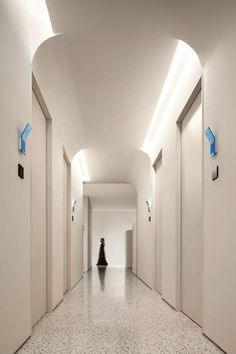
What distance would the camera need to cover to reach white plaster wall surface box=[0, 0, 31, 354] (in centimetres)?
358

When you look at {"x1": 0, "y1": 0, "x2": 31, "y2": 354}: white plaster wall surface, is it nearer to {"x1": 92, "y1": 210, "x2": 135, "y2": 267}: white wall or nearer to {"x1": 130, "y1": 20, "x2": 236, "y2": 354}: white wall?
{"x1": 130, "y1": 20, "x2": 236, "y2": 354}: white wall

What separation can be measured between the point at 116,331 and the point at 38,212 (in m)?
2.00

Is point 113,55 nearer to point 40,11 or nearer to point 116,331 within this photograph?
point 40,11

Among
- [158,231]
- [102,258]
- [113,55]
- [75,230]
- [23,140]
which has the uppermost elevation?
[113,55]

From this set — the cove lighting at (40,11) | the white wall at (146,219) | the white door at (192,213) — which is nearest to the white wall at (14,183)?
the cove lighting at (40,11)

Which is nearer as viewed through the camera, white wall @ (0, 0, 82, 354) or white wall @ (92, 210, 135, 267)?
white wall @ (0, 0, 82, 354)

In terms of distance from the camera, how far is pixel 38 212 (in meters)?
6.12

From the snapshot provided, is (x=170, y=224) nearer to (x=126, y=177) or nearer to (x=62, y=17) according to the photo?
(x=62, y=17)

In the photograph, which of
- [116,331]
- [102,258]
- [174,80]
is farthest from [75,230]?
[102,258]

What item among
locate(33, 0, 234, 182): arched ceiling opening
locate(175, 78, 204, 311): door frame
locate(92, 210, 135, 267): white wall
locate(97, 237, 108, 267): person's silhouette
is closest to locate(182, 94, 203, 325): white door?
locate(175, 78, 204, 311): door frame

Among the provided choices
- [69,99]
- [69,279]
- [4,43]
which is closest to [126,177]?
[69,279]

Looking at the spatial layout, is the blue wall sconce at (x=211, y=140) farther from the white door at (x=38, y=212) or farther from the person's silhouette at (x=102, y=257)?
the person's silhouette at (x=102, y=257)

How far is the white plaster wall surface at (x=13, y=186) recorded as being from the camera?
11.7 ft

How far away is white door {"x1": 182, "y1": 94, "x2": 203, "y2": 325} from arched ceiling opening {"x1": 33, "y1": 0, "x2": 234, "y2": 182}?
1.05 m
